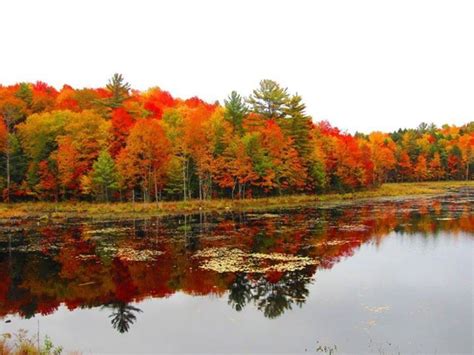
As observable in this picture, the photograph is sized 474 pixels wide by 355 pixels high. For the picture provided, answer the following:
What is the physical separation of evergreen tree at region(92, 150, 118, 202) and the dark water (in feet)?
64.8

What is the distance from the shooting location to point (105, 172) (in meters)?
55.8

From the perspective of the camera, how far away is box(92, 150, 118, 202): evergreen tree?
5578 cm

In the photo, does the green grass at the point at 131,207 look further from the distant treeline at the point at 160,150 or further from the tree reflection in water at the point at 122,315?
the tree reflection in water at the point at 122,315

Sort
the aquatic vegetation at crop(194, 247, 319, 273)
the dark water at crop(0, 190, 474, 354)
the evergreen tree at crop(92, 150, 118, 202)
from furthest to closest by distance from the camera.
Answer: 1. the evergreen tree at crop(92, 150, 118, 202)
2. the aquatic vegetation at crop(194, 247, 319, 273)
3. the dark water at crop(0, 190, 474, 354)

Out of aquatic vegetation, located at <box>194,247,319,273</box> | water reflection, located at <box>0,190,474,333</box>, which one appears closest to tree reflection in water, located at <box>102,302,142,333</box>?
water reflection, located at <box>0,190,474,333</box>

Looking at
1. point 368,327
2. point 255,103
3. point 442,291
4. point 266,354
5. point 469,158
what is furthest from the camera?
point 469,158

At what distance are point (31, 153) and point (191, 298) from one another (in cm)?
5167

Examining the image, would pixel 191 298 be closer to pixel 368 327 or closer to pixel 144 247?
pixel 368 327

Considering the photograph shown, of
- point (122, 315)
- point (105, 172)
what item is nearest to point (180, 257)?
point (122, 315)

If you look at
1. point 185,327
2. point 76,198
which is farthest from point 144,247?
point 76,198

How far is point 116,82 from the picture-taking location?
68.8 metres

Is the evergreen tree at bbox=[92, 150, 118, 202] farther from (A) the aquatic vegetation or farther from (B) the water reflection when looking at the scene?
(A) the aquatic vegetation

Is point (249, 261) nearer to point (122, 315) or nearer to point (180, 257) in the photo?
point (180, 257)

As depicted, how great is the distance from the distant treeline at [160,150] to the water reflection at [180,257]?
13100 mm
